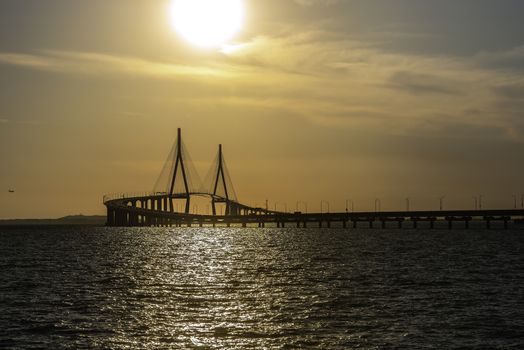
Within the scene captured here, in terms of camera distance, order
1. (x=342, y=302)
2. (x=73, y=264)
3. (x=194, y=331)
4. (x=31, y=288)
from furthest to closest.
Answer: (x=73, y=264) < (x=31, y=288) < (x=342, y=302) < (x=194, y=331)

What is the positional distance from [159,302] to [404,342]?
16.2 metres

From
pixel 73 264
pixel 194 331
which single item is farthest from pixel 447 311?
pixel 73 264

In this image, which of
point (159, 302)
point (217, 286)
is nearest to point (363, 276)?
point (217, 286)

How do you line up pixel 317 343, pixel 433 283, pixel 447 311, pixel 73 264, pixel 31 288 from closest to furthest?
pixel 317 343 < pixel 447 311 < pixel 31 288 < pixel 433 283 < pixel 73 264

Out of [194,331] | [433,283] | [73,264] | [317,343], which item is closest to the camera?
[317,343]

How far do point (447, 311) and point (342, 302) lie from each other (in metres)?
5.80

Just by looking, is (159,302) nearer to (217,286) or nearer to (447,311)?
(217,286)

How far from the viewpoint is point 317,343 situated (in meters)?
30.6

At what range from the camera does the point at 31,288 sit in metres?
49.3

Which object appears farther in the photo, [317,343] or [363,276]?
[363,276]

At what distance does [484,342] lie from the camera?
103 feet

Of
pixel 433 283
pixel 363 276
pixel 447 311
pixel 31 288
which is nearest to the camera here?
pixel 447 311

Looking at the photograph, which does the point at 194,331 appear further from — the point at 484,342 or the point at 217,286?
the point at 217,286

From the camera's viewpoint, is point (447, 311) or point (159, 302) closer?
point (447, 311)
